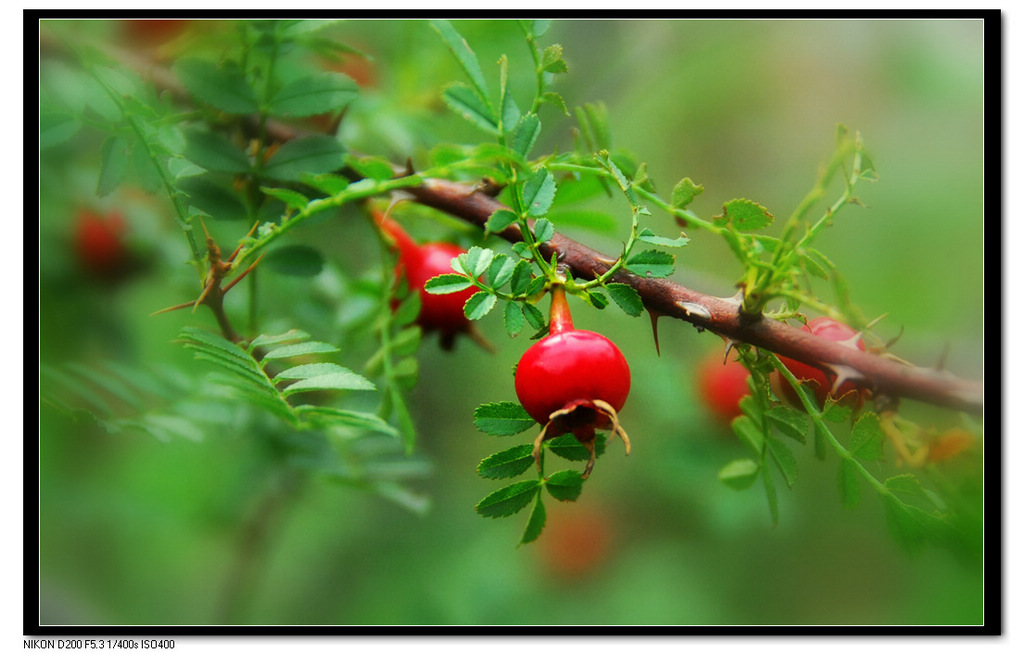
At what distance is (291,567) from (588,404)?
63.5 inches

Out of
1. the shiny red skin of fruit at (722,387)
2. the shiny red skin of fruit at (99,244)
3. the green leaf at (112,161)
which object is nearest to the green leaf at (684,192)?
the green leaf at (112,161)

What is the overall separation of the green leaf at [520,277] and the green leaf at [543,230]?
24 millimetres

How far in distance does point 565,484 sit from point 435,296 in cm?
30

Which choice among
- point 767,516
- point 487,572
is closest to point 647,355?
point 767,516

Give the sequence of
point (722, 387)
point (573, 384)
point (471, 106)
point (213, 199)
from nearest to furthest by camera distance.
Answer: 1. point (573, 384)
2. point (471, 106)
3. point (213, 199)
4. point (722, 387)

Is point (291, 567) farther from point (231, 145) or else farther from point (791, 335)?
point (791, 335)

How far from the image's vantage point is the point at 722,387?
4.60 feet

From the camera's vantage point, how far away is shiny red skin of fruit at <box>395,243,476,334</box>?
91 centimetres

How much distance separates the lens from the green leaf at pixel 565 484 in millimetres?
695

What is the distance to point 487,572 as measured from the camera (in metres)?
1.69

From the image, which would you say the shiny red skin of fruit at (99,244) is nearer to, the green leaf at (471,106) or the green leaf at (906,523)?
the green leaf at (471,106)

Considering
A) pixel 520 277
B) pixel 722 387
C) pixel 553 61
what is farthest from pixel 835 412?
pixel 722 387

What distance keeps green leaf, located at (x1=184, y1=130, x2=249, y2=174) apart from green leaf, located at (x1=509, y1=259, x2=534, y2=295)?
323 millimetres

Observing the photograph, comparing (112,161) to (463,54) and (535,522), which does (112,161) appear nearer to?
(463,54)
